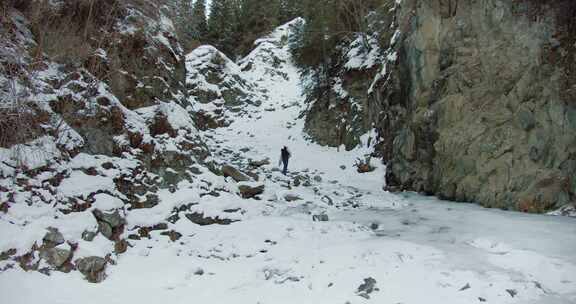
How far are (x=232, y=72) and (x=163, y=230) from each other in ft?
83.5

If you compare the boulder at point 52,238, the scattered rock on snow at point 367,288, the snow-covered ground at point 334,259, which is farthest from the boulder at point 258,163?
the scattered rock on snow at point 367,288

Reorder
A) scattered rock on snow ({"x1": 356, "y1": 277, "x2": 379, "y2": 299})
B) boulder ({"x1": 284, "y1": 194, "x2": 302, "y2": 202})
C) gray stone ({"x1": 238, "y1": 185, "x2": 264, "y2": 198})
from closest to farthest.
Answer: scattered rock on snow ({"x1": 356, "y1": 277, "x2": 379, "y2": 299}), gray stone ({"x1": 238, "y1": 185, "x2": 264, "y2": 198}), boulder ({"x1": 284, "y1": 194, "x2": 302, "y2": 202})

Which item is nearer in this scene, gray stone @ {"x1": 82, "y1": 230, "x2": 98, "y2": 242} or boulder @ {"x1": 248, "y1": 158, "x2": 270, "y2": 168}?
gray stone @ {"x1": 82, "y1": 230, "x2": 98, "y2": 242}

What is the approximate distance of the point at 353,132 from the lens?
21.5m

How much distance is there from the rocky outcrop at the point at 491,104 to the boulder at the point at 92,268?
9973mm

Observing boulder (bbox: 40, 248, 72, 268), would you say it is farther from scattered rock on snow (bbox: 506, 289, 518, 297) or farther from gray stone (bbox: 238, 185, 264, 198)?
scattered rock on snow (bbox: 506, 289, 518, 297)

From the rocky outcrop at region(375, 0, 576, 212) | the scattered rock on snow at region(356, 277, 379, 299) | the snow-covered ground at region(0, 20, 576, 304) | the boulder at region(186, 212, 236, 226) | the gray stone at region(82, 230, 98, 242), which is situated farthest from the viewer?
the rocky outcrop at region(375, 0, 576, 212)

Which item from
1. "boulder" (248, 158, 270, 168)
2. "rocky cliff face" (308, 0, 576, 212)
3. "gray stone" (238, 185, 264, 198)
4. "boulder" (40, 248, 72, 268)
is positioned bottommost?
"boulder" (40, 248, 72, 268)

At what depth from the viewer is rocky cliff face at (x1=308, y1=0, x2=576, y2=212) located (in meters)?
10.7

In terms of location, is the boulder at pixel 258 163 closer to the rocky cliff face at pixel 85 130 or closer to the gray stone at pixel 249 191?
the rocky cliff face at pixel 85 130

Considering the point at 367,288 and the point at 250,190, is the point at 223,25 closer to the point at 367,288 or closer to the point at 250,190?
the point at 250,190

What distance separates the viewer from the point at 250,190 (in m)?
12.1

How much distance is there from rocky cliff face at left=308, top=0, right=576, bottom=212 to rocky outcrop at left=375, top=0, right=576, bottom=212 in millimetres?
27

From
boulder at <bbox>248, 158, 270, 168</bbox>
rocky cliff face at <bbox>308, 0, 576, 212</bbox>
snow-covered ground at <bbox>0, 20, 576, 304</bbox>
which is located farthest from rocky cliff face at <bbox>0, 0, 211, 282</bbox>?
rocky cliff face at <bbox>308, 0, 576, 212</bbox>
